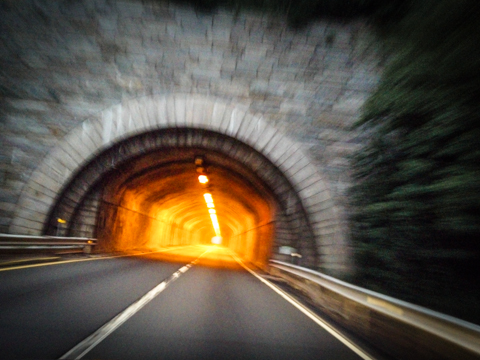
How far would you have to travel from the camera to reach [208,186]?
23.3 metres

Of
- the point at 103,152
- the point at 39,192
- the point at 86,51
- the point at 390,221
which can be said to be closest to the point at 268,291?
the point at 390,221

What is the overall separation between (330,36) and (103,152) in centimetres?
968

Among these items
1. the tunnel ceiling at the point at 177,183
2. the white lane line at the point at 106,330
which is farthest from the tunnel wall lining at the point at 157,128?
the white lane line at the point at 106,330

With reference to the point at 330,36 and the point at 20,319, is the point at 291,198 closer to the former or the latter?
the point at 330,36

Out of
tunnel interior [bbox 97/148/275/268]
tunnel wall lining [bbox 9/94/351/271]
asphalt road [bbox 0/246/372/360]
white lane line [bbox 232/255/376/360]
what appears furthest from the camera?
tunnel interior [bbox 97/148/275/268]

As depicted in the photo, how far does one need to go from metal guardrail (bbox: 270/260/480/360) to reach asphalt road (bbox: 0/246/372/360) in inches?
26.2

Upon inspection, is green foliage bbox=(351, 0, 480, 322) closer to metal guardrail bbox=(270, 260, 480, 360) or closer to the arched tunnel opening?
metal guardrail bbox=(270, 260, 480, 360)

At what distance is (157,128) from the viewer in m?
13.4

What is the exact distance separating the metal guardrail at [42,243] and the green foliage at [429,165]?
9.23 m

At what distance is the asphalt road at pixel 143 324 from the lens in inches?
146

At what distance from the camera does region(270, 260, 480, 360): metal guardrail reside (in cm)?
346

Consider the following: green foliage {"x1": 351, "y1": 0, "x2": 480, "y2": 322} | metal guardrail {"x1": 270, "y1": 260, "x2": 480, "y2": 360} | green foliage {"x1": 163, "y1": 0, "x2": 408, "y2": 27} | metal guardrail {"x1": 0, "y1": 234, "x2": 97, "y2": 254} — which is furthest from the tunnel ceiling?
metal guardrail {"x1": 270, "y1": 260, "x2": 480, "y2": 360}

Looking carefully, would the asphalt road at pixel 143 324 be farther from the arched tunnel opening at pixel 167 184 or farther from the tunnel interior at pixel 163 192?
the tunnel interior at pixel 163 192

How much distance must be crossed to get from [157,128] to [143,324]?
9.64 m
